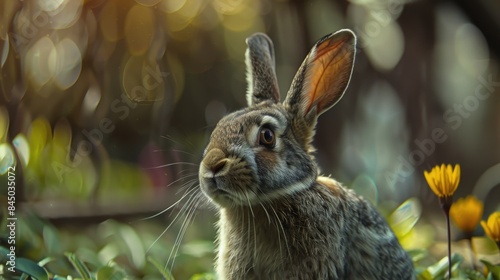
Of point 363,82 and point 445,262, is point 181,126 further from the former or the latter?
point 445,262

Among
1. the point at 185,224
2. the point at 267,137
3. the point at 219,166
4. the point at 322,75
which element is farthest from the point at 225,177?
the point at 185,224

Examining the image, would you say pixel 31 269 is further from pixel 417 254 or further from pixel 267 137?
pixel 417 254

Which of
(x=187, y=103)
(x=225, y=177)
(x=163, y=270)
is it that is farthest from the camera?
(x=187, y=103)

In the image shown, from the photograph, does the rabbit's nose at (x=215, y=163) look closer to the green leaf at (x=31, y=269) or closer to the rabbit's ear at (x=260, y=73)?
the rabbit's ear at (x=260, y=73)

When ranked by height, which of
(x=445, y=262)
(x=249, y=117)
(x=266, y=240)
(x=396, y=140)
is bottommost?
(x=445, y=262)

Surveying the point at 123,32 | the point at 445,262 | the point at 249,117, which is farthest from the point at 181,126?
the point at 445,262

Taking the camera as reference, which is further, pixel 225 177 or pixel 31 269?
pixel 31 269
